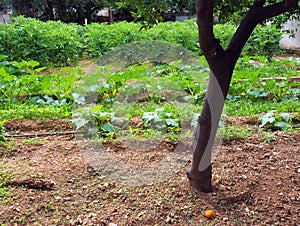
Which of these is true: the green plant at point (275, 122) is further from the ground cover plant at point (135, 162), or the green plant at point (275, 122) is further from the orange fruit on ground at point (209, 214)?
the orange fruit on ground at point (209, 214)

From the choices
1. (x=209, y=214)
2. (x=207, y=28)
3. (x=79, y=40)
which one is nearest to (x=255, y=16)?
(x=207, y=28)

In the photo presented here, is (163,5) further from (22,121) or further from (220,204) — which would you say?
(22,121)

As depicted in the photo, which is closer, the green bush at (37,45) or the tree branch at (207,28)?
the tree branch at (207,28)

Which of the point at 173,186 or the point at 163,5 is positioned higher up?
the point at 163,5

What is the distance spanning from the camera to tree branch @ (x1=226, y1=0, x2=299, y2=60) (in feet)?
6.20

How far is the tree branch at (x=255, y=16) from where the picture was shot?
1889 mm

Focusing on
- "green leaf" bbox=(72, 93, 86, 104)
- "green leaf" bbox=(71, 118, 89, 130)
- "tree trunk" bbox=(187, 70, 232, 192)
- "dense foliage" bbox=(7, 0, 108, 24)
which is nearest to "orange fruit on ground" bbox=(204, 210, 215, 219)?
"tree trunk" bbox=(187, 70, 232, 192)

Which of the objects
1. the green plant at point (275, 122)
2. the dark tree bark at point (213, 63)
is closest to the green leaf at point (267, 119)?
the green plant at point (275, 122)

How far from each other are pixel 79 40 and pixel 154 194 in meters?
7.39

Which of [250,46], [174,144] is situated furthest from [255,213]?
[250,46]

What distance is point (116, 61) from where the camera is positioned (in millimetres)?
5738

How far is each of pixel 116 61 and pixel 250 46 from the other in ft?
14.6

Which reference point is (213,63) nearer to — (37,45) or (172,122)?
(172,122)

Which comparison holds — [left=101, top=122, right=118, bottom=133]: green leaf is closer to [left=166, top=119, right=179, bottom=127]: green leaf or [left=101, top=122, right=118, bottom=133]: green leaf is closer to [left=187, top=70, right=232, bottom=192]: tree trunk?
[left=166, top=119, right=179, bottom=127]: green leaf
